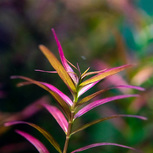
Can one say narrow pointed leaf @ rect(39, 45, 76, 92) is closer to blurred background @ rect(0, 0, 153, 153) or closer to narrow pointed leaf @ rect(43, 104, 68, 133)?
narrow pointed leaf @ rect(43, 104, 68, 133)

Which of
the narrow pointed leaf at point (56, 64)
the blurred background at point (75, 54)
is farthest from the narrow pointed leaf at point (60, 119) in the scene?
the blurred background at point (75, 54)

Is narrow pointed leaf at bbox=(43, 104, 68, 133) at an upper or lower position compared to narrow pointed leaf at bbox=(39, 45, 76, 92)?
lower

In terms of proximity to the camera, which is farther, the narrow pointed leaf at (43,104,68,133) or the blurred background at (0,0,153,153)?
the blurred background at (0,0,153,153)

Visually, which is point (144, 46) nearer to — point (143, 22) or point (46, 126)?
point (143, 22)

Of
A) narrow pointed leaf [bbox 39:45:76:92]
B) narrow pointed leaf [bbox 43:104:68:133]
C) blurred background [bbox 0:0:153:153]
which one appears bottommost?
narrow pointed leaf [bbox 43:104:68:133]

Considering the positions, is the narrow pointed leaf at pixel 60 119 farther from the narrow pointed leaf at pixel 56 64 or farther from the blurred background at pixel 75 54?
the blurred background at pixel 75 54

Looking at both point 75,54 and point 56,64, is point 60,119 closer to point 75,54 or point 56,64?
point 56,64

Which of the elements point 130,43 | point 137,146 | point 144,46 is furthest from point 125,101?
point 130,43

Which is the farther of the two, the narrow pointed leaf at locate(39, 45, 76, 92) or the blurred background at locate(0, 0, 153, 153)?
the blurred background at locate(0, 0, 153, 153)

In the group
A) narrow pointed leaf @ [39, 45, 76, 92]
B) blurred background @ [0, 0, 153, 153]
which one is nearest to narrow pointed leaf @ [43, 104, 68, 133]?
narrow pointed leaf @ [39, 45, 76, 92]
